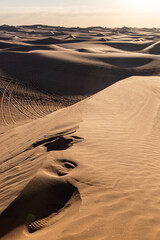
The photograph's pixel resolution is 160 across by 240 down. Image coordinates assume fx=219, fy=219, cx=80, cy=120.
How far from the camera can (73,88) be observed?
591 inches

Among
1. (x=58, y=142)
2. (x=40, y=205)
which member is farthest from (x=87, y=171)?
(x=58, y=142)

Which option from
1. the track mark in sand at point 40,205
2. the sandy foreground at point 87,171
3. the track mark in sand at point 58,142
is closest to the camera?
the sandy foreground at point 87,171

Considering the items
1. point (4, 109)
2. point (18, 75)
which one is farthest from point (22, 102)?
point (18, 75)

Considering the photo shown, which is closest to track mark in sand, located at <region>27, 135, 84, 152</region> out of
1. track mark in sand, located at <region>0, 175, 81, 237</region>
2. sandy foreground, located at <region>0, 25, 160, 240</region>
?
sandy foreground, located at <region>0, 25, 160, 240</region>

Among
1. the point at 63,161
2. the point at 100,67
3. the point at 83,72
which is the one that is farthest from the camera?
the point at 100,67

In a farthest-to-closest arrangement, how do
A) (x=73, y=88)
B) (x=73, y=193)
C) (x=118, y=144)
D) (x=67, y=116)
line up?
1. (x=73, y=88)
2. (x=67, y=116)
3. (x=118, y=144)
4. (x=73, y=193)

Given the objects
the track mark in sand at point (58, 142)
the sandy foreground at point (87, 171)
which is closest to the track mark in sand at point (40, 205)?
the sandy foreground at point (87, 171)

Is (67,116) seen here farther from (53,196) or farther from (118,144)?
(53,196)

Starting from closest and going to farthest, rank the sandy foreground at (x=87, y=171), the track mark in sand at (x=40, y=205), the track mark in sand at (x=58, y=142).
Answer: the sandy foreground at (x=87, y=171)
the track mark in sand at (x=40, y=205)
the track mark in sand at (x=58, y=142)

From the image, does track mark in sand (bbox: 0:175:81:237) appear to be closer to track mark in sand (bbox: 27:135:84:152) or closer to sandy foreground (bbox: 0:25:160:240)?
sandy foreground (bbox: 0:25:160:240)

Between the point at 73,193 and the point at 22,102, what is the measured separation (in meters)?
9.64

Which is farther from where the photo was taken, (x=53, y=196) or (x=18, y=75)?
(x=18, y=75)

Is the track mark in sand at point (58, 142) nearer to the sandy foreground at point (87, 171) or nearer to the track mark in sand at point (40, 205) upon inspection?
the sandy foreground at point (87, 171)

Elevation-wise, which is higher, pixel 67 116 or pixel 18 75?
pixel 18 75
